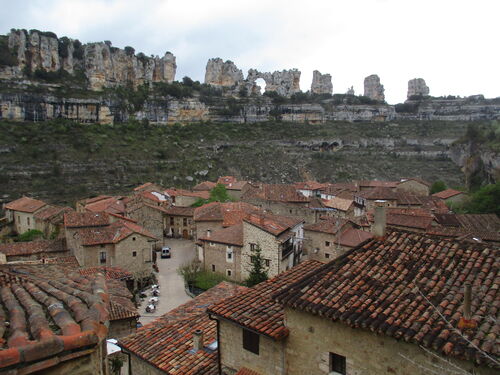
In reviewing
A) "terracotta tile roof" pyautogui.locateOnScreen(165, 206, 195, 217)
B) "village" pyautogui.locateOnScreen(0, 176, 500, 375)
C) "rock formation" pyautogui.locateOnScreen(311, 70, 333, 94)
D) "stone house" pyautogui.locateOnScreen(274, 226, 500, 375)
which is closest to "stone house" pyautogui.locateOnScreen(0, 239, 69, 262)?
"village" pyautogui.locateOnScreen(0, 176, 500, 375)

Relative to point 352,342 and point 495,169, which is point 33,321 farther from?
point 495,169

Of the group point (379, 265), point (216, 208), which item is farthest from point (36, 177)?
point (379, 265)

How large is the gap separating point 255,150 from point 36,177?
45.5m

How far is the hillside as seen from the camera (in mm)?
56469

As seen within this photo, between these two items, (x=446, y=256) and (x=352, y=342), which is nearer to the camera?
(x=352, y=342)

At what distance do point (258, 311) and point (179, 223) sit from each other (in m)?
35.2

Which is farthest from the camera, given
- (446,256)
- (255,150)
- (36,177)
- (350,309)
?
(255,150)

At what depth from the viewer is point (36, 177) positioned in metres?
54.2

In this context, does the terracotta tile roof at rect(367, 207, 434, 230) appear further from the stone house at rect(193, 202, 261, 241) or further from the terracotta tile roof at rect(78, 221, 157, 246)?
the terracotta tile roof at rect(78, 221, 157, 246)

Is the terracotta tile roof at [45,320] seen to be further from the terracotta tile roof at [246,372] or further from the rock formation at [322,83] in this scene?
the rock formation at [322,83]

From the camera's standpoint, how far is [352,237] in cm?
3000

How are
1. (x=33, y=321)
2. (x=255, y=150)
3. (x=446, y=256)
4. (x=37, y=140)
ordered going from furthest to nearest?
1. (x=255, y=150)
2. (x=37, y=140)
3. (x=446, y=256)
4. (x=33, y=321)

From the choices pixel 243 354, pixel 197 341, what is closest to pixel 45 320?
pixel 243 354

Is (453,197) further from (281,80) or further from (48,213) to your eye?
(281,80)
